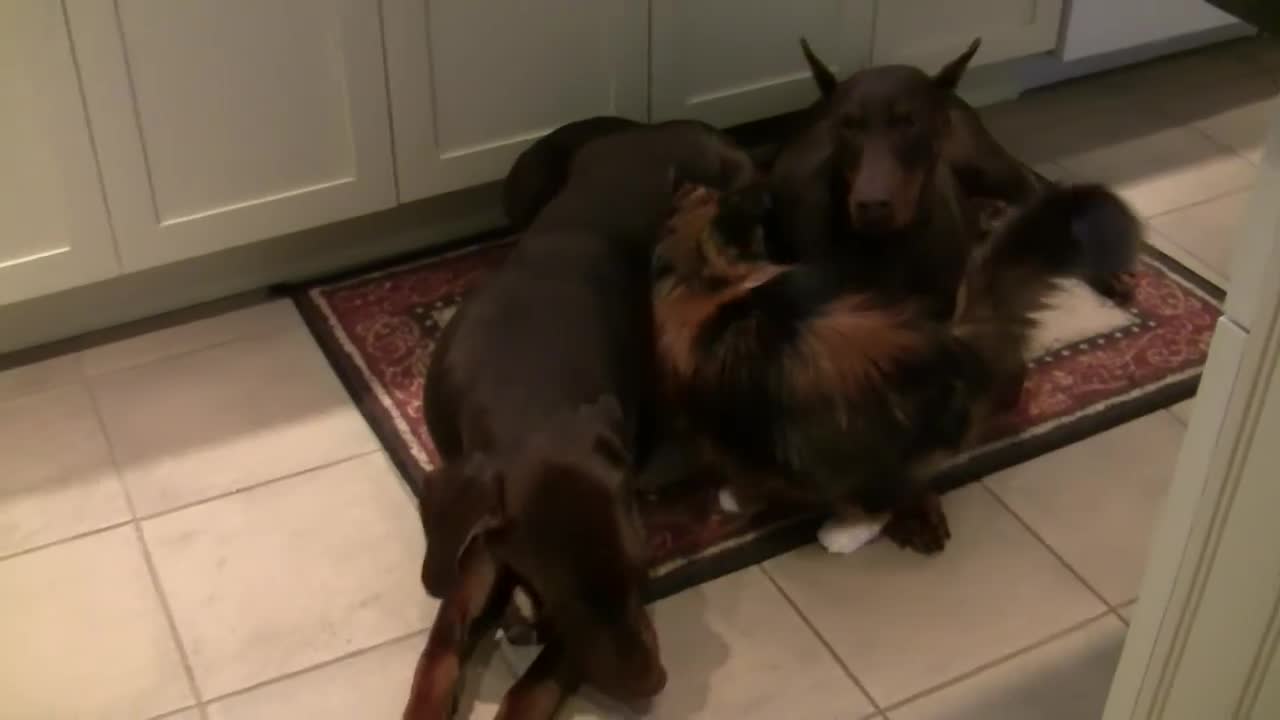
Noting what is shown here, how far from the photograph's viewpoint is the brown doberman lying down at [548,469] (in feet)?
5.01

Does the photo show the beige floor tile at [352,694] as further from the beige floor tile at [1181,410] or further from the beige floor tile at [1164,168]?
the beige floor tile at [1164,168]

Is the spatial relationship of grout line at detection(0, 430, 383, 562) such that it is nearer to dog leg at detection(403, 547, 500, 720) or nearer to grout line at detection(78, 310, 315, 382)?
grout line at detection(78, 310, 315, 382)

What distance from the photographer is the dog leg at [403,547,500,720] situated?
5.19 ft

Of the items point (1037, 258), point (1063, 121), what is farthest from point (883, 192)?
point (1063, 121)

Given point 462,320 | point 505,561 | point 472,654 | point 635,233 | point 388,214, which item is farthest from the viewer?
point 388,214

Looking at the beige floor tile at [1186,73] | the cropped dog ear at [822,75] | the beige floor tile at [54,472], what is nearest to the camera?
the beige floor tile at [54,472]

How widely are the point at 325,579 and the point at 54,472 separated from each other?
498mm

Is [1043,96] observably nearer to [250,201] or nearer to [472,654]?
[250,201]

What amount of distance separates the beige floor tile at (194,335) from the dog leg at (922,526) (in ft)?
3.58

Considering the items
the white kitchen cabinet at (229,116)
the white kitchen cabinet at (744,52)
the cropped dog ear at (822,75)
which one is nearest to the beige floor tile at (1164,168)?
the white kitchen cabinet at (744,52)

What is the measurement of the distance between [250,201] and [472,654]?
0.91 m

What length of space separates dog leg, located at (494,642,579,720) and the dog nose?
30.8 inches

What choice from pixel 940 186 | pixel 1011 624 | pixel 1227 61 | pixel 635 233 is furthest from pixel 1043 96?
pixel 1011 624

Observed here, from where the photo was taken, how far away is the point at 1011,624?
5.80 ft
